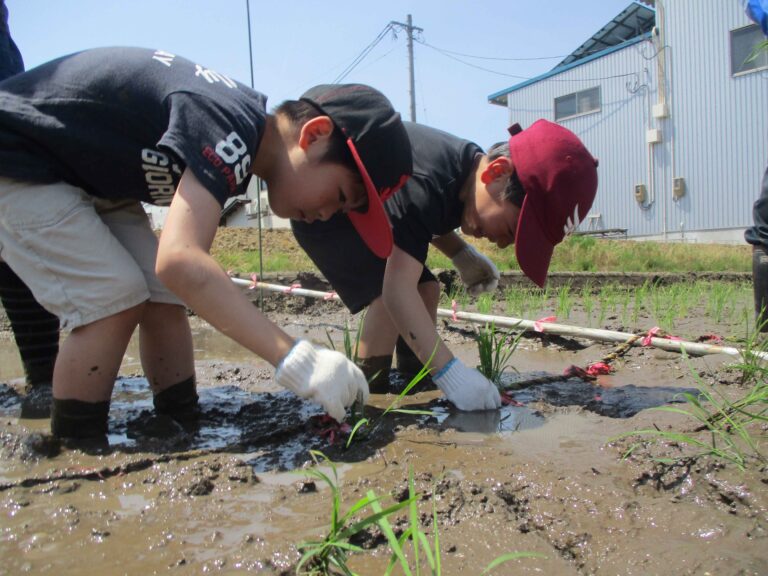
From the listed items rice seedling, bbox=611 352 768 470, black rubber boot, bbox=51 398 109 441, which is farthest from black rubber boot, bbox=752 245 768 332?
black rubber boot, bbox=51 398 109 441

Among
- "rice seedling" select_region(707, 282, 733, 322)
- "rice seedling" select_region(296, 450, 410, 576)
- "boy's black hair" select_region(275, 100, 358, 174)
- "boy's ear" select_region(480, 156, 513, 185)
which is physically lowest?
"rice seedling" select_region(707, 282, 733, 322)

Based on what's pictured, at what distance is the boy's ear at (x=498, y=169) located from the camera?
2227 mm

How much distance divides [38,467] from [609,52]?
51.6 feet

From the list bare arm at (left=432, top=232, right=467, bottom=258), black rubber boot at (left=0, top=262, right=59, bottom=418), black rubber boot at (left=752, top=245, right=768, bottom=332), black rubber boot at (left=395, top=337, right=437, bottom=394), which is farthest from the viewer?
black rubber boot at (left=752, top=245, right=768, bottom=332)

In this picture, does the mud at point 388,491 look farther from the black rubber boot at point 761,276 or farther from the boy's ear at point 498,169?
the black rubber boot at point 761,276

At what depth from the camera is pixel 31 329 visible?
2.51 m

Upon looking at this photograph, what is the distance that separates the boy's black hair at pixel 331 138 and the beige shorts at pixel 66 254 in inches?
26.1

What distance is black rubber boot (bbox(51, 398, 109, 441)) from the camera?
5.90ft

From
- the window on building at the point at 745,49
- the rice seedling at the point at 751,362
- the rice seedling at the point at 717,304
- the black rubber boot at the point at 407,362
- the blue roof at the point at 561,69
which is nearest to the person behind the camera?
the rice seedling at the point at 751,362

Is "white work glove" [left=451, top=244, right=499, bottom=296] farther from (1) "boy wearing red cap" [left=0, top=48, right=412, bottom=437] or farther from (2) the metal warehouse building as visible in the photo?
(2) the metal warehouse building

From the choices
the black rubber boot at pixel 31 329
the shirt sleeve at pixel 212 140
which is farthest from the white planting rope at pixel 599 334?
the black rubber boot at pixel 31 329

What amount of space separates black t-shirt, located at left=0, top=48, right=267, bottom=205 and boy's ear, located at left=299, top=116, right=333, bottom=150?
0.42 feet

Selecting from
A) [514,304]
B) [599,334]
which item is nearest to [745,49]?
[514,304]

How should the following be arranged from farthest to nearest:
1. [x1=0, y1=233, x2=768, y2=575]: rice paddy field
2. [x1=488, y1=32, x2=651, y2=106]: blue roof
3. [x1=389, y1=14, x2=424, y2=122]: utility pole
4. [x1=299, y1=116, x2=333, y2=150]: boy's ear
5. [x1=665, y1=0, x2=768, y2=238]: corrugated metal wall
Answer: [x1=389, y1=14, x2=424, y2=122]: utility pole < [x1=488, y1=32, x2=651, y2=106]: blue roof < [x1=665, y1=0, x2=768, y2=238]: corrugated metal wall < [x1=299, y1=116, x2=333, y2=150]: boy's ear < [x1=0, y1=233, x2=768, y2=575]: rice paddy field
